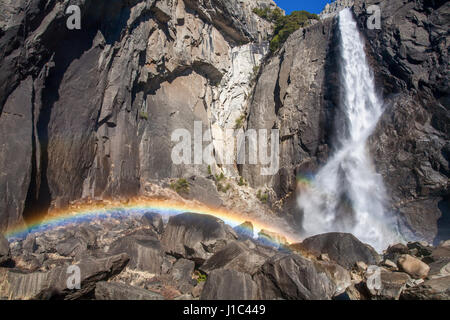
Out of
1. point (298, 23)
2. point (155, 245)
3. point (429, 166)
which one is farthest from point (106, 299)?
point (298, 23)

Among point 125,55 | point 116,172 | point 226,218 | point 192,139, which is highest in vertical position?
point 125,55

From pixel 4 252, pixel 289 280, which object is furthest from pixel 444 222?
pixel 4 252

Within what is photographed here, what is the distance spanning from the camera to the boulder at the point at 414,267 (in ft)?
33.8

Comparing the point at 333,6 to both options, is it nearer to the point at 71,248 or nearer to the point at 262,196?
the point at 262,196

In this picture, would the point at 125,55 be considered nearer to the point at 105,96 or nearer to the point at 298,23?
the point at 105,96

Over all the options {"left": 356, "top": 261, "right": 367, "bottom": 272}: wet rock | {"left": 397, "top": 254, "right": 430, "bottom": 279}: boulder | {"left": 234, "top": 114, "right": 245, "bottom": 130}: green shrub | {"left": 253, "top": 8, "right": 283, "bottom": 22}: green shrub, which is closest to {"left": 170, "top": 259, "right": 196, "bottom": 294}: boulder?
{"left": 356, "top": 261, "right": 367, "bottom": 272}: wet rock

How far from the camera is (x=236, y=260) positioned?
9531 mm

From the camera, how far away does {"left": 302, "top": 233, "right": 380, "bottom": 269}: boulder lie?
1291 cm

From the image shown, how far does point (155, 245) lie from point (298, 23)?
2953 centimetres

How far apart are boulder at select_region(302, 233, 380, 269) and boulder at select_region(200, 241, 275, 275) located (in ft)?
16.3

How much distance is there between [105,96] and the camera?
63.6ft

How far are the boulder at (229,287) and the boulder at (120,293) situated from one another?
45.0 inches

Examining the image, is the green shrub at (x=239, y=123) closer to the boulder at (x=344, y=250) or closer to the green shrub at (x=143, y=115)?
the green shrub at (x=143, y=115)

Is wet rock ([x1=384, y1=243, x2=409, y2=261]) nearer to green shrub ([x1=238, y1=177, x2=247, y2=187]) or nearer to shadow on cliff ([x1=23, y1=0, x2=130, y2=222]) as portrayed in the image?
green shrub ([x1=238, y1=177, x2=247, y2=187])
